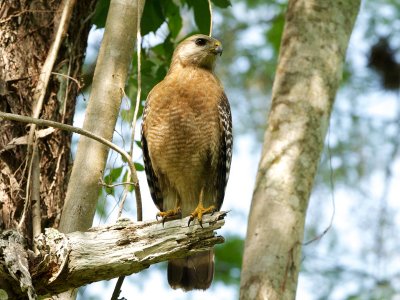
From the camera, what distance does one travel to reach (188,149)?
5703 millimetres

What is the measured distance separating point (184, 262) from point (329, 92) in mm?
1903

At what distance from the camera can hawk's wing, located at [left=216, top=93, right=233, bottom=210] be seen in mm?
5762

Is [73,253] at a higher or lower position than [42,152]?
lower

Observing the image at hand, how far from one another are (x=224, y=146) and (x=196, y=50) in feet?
3.47

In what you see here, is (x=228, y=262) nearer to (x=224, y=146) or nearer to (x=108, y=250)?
(x=224, y=146)

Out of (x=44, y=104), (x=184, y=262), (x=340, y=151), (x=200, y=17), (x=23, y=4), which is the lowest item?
(x=184, y=262)

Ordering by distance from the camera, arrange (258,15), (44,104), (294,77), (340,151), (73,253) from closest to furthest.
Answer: (73,253) → (44,104) → (294,77) → (258,15) → (340,151)

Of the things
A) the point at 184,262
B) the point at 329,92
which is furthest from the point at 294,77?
the point at 184,262

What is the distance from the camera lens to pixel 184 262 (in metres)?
5.64

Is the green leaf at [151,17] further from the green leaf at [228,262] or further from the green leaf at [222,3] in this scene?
the green leaf at [228,262]

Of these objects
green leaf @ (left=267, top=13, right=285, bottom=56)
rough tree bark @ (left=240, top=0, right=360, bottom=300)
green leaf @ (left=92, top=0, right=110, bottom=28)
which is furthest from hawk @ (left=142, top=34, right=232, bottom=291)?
green leaf @ (left=267, top=13, right=285, bottom=56)

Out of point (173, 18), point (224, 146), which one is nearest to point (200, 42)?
point (173, 18)

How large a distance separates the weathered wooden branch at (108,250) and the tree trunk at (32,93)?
2.59ft

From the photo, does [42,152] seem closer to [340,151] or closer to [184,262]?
[184,262]
